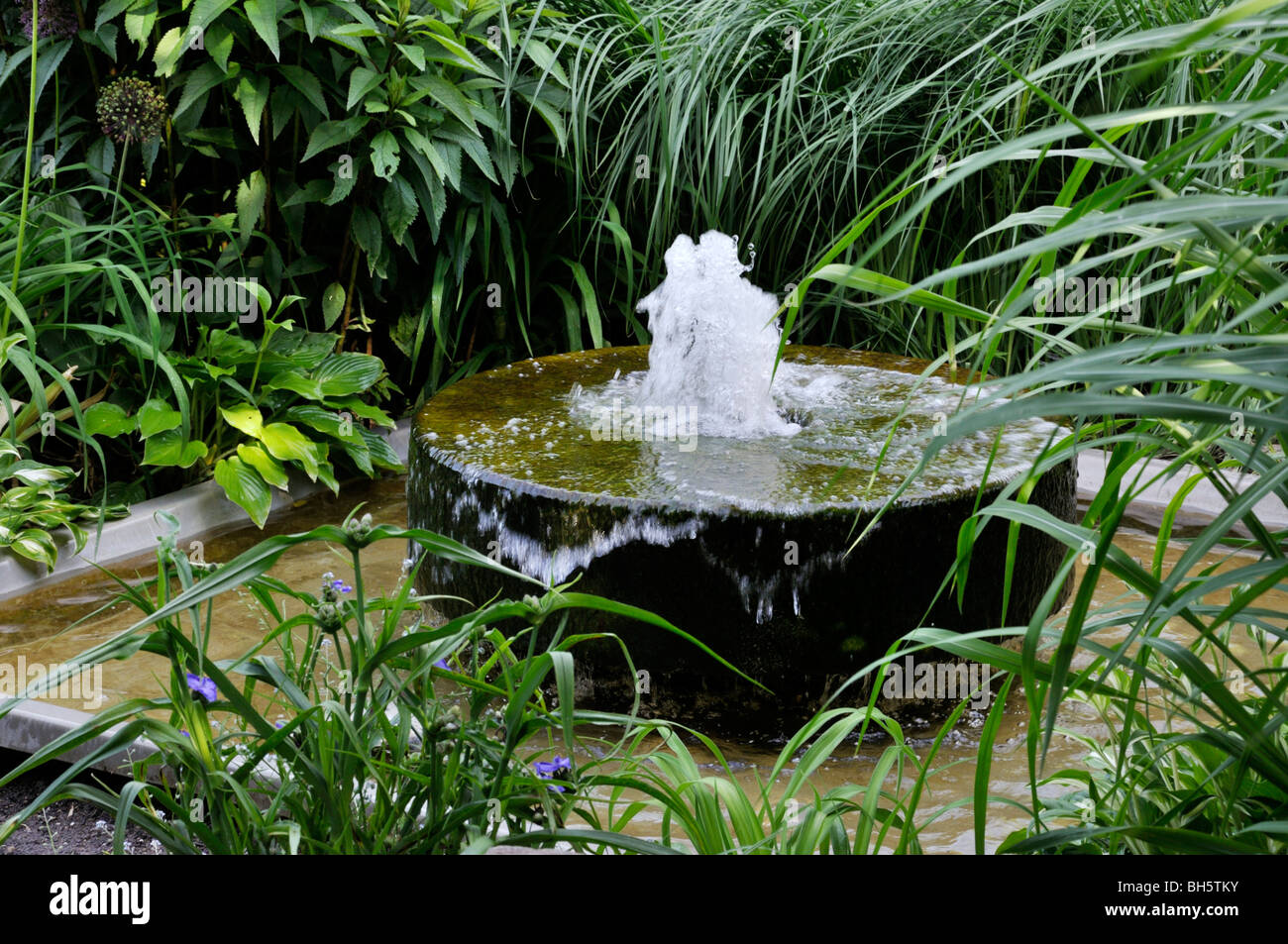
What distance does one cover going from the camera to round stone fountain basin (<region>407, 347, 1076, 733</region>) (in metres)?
2.58

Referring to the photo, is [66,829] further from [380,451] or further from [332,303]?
[332,303]

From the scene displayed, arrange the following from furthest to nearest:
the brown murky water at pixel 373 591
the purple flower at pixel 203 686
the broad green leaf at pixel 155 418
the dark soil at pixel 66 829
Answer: the broad green leaf at pixel 155 418 < the brown murky water at pixel 373 591 < the dark soil at pixel 66 829 < the purple flower at pixel 203 686

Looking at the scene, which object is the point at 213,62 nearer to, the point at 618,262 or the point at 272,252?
the point at 272,252

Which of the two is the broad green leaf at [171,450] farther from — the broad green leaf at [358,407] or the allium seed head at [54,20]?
the allium seed head at [54,20]

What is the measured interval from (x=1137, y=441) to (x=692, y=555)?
1441 mm

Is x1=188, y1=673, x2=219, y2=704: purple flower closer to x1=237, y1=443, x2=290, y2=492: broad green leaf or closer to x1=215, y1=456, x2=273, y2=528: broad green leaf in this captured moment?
x1=215, y1=456, x2=273, y2=528: broad green leaf

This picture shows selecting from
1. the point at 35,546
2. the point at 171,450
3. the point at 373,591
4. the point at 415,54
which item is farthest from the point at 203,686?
the point at 415,54

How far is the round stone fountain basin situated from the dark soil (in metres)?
0.85

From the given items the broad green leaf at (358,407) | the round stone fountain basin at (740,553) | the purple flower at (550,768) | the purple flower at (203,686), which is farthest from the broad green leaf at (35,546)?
the purple flower at (550,768)

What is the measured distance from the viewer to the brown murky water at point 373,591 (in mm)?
2326

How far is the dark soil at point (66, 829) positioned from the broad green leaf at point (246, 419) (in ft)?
4.69

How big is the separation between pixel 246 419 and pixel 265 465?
0.16 m
